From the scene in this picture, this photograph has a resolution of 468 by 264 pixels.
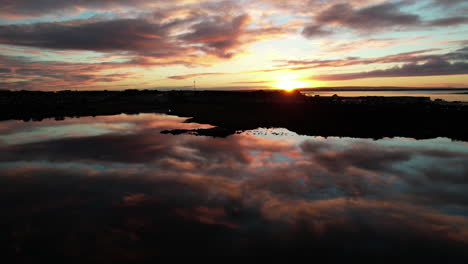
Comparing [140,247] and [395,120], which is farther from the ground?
[395,120]

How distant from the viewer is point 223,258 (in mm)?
9281

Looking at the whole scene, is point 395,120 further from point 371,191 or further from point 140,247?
point 140,247

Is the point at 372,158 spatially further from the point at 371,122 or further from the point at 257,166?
the point at 371,122

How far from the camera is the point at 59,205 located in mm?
13164

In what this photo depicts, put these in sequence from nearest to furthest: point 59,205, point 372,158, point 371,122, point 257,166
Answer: point 59,205 → point 257,166 → point 372,158 → point 371,122

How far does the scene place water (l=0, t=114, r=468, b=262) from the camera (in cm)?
996

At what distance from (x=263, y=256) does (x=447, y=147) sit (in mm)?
23535

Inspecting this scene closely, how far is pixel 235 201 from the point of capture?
44.3 ft

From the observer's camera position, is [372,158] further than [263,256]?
Yes

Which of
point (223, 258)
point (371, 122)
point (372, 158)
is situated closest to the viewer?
point (223, 258)

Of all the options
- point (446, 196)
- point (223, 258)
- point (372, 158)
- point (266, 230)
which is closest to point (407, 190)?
point (446, 196)

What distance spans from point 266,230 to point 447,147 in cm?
2233

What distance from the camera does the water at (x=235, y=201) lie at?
9961mm

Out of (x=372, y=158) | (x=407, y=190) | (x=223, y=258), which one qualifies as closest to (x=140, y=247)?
(x=223, y=258)
